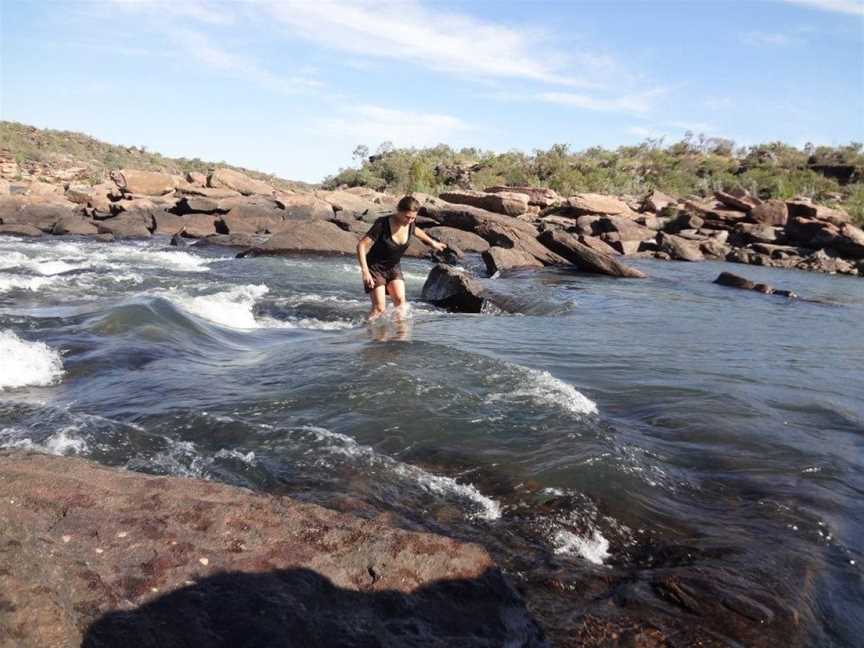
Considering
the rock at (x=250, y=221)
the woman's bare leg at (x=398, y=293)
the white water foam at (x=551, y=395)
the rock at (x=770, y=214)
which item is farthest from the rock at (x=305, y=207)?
the white water foam at (x=551, y=395)

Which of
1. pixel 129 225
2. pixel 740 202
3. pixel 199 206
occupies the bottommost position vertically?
pixel 129 225

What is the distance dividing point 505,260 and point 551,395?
11.2 meters

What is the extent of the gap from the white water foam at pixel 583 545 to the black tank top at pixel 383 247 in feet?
17.1

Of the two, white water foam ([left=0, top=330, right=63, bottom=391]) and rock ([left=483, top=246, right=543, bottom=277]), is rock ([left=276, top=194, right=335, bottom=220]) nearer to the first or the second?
rock ([left=483, top=246, right=543, bottom=277])

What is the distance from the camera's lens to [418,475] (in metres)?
3.63

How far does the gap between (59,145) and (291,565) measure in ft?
213

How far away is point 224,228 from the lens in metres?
21.3

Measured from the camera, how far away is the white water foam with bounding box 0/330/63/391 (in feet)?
16.7

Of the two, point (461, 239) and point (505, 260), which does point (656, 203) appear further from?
point (505, 260)

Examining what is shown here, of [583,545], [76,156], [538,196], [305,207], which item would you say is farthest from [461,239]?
[76,156]

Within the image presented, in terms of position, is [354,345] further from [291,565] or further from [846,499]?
[291,565]

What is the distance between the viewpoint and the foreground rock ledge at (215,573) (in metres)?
1.70

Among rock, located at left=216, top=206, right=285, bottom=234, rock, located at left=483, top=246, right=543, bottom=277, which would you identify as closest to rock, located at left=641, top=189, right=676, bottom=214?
rock, located at left=483, top=246, right=543, bottom=277

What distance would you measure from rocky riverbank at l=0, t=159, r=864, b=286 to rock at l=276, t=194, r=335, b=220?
0.14ft
